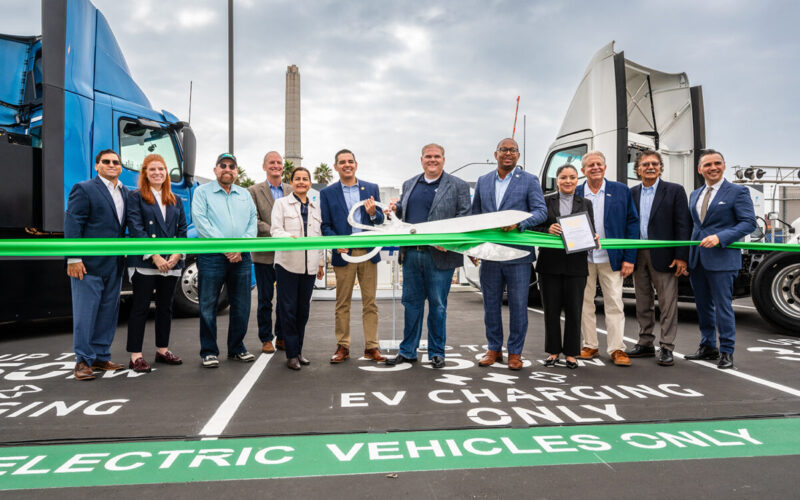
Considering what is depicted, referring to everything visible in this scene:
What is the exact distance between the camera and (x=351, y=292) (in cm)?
477

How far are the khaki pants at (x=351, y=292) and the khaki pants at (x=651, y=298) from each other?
2499mm

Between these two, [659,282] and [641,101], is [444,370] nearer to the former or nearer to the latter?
[659,282]

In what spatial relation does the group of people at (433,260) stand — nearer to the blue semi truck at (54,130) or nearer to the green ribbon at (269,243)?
the green ribbon at (269,243)

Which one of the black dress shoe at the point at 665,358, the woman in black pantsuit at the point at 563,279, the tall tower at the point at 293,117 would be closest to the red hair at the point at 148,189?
the woman in black pantsuit at the point at 563,279

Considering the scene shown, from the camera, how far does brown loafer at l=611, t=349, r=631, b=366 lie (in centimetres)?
454

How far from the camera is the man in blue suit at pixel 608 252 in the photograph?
4758 mm

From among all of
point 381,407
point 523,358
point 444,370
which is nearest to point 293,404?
point 381,407

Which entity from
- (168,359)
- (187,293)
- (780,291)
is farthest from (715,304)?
(187,293)

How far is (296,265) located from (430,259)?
117cm

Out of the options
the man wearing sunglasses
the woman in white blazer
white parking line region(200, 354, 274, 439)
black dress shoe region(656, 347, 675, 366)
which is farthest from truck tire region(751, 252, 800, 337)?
the man wearing sunglasses

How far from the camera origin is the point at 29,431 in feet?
9.75

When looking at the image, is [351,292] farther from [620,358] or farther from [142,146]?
[142,146]

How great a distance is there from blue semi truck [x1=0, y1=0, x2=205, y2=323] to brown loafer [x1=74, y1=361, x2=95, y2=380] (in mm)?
2028

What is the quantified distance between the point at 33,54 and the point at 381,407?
6.70 meters
